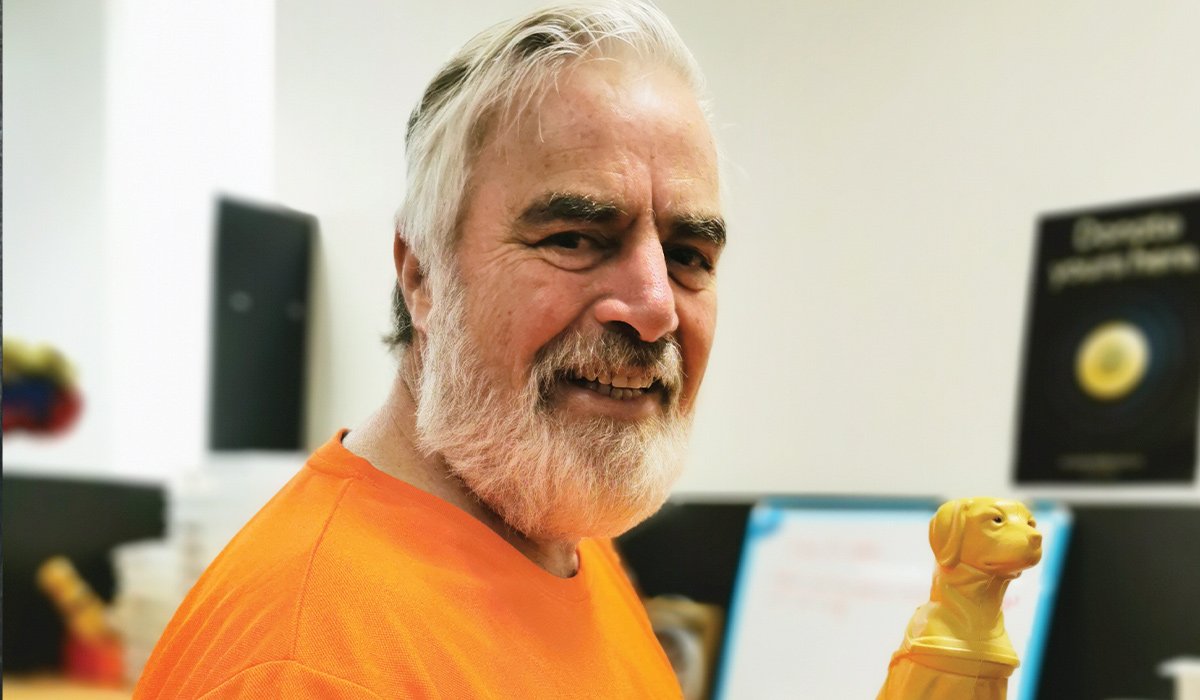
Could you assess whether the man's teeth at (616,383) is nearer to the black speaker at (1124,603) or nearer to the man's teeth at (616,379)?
the man's teeth at (616,379)

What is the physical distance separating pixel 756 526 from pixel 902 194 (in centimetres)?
66

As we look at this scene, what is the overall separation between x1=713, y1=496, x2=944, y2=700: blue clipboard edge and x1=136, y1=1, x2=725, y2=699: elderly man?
102 centimetres

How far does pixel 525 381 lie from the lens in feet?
2.56

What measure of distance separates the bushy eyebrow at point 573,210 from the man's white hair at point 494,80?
7 centimetres

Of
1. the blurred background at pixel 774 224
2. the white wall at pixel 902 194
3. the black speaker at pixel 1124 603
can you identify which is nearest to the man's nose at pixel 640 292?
the blurred background at pixel 774 224

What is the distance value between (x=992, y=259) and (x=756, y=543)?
651 millimetres

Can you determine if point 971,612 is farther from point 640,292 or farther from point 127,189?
point 127,189

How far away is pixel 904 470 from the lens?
1.79 m

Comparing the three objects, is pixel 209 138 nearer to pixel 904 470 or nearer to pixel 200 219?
pixel 200 219

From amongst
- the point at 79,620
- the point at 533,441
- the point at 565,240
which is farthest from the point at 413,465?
the point at 79,620

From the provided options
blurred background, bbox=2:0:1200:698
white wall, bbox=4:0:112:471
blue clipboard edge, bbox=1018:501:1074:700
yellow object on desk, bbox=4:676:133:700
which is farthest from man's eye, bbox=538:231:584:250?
yellow object on desk, bbox=4:676:133:700

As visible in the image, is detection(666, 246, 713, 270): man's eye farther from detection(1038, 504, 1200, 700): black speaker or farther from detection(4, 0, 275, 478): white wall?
detection(1038, 504, 1200, 700): black speaker

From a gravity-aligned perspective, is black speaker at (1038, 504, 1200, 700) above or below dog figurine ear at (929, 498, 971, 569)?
below

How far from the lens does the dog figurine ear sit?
0.59m
